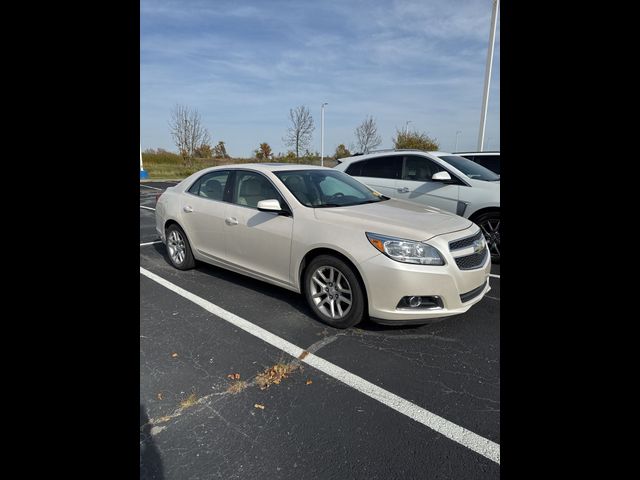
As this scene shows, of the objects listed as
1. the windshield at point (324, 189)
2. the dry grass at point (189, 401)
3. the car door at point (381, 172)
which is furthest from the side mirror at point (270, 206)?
the car door at point (381, 172)

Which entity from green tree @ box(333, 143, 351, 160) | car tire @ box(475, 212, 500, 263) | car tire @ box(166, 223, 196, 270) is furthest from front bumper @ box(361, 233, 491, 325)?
green tree @ box(333, 143, 351, 160)

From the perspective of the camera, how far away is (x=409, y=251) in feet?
10.8

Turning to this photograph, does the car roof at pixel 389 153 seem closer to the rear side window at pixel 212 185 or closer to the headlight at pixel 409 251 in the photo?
the rear side window at pixel 212 185

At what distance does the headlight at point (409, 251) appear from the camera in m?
3.25

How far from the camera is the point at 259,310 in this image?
4043 mm

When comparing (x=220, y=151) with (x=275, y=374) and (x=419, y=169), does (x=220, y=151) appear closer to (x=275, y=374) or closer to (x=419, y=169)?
(x=419, y=169)

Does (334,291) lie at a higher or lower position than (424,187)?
lower

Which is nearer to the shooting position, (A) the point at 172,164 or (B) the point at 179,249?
(B) the point at 179,249

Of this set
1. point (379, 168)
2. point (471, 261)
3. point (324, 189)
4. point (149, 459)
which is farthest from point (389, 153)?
point (149, 459)

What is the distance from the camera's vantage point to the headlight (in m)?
3.25

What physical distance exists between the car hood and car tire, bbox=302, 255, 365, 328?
1.33 feet

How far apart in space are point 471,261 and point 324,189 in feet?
5.84
